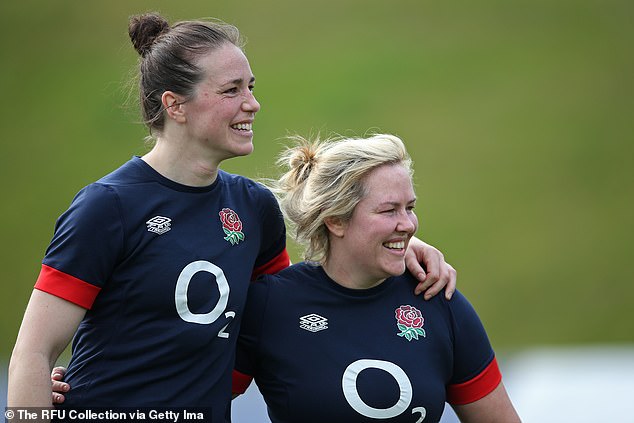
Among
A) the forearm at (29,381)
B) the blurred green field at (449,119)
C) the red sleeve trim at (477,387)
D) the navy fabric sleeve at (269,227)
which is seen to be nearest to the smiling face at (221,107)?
the navy fabric sleeve at (269,227)

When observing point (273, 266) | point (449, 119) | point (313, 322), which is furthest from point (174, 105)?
point (449, 119)

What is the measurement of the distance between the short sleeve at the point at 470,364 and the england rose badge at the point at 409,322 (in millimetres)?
→ 101

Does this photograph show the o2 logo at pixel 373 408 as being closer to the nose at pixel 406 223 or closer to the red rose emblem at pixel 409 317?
the red rose emblem at pixel 409 317

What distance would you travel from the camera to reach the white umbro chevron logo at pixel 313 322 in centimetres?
271

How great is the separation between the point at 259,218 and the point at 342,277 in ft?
1.04

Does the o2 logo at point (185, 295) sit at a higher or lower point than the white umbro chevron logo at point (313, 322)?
higher

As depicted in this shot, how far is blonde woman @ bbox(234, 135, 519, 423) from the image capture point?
263 cm

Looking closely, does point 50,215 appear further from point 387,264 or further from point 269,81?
point 387,264

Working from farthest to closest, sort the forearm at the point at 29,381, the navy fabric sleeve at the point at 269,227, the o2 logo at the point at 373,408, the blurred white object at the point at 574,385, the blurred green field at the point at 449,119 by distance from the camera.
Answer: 1. the blurred green field at the point at 449,119
2. the blurred white object at the point at 574,385
3. the navy fabric sleeve at the point at 269,227
4. the o2 logo at the point at 373,408
5. the forearm at the point at 29,381

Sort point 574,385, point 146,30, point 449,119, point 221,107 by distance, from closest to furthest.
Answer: point 221,107, point 146,30, point 574,385, point 449,119

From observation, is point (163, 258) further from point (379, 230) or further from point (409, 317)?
point (409, 317)

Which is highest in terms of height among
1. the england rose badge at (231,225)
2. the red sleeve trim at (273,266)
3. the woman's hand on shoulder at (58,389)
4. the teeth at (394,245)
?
the teeth at (394,245)

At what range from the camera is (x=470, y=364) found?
272 cm

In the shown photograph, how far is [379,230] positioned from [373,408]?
49 cm
